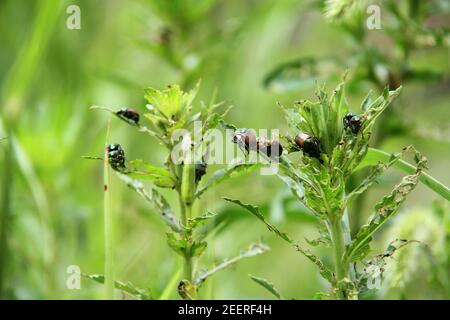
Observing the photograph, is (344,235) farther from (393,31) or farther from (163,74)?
(163,74)

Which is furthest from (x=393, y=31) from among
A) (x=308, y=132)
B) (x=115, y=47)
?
(x=115, y=47)

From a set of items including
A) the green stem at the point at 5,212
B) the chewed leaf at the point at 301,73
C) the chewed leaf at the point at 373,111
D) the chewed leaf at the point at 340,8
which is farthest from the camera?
the chewed leaf at the point at 301,73

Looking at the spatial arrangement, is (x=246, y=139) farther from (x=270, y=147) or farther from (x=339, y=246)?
(x=339, y=246)

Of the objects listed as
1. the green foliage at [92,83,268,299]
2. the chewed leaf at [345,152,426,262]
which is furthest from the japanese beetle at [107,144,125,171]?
the chewed leaf at [345,152,426,262]

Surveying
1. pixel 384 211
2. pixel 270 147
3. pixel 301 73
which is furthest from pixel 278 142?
pixel 301 73

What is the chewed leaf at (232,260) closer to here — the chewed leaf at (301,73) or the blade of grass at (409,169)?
the blade of grass at (409,169)

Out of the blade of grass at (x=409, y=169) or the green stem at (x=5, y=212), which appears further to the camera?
the green stem at (x=5, y=212)

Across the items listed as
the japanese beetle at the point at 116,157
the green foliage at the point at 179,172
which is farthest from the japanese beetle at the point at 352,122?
the japanese beetle at the point at 116,157
